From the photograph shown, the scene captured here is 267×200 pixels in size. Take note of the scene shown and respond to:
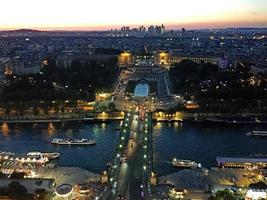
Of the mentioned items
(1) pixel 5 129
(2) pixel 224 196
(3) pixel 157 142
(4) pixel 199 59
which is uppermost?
(2) pixel 224 196

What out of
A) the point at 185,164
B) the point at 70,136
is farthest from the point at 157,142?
the point at 70,136

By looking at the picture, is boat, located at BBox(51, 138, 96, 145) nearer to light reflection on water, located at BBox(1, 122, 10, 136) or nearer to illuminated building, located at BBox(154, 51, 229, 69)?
light reflection on water, located at BBox(1, 122, 10, 136)

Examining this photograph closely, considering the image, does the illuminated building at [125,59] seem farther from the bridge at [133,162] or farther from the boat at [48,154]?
the boat at [48,154]

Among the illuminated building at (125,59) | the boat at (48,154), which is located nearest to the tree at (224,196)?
the boat at (48,154)

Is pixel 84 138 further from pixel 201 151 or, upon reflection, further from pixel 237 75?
pixel 237 75

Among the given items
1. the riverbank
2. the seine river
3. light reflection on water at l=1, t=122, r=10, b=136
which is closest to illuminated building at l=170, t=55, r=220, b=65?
the riverbank

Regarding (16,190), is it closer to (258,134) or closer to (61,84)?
(258,134)
